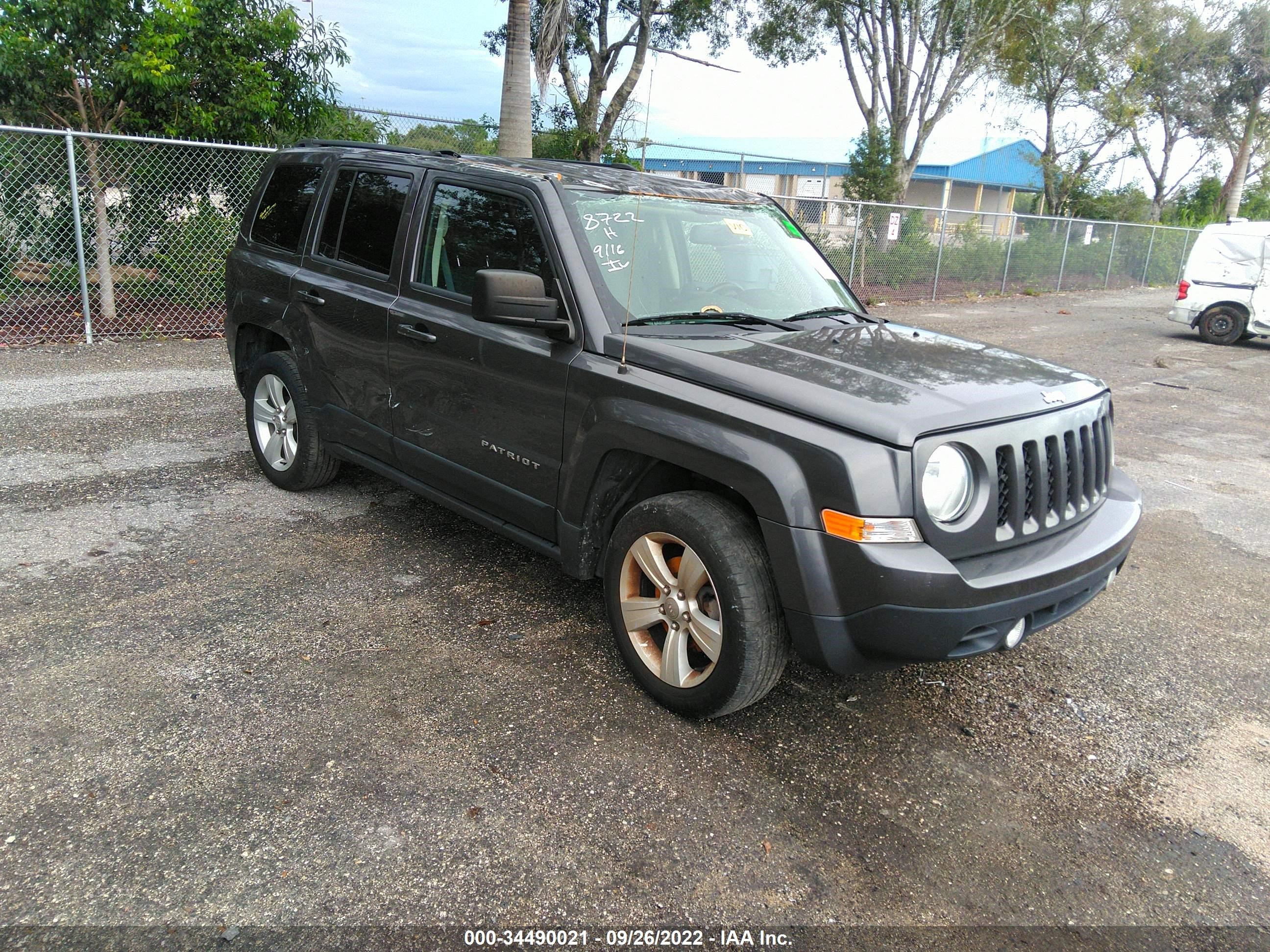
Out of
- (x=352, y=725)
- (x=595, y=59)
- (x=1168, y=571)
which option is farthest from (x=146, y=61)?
(x=595, y=59)

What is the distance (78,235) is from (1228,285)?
16.4 m

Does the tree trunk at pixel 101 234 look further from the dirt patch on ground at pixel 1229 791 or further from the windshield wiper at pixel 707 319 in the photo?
the dirt patch on ground at pixel 1229 791

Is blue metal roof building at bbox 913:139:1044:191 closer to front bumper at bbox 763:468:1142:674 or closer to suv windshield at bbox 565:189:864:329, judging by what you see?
suv windshield at bbox 565:189:864:329

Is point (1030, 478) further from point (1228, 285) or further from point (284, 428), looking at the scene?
point (1228, 285)

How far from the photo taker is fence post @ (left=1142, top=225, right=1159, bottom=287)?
26442 millimetres

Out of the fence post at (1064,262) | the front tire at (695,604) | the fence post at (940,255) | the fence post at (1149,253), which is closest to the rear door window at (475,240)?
the front tire at (695,604)

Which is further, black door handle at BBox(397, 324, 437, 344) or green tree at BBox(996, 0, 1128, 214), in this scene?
green tree at BBox(996, 0, 1128, 214)

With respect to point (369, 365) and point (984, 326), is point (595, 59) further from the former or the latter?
point (369, 365)

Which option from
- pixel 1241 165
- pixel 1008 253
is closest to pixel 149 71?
pixel 1008 253

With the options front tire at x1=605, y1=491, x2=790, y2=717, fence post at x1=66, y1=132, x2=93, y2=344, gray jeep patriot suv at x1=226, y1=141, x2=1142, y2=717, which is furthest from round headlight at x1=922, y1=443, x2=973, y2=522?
fence post at x1=66, y1=132, x2=93, y2=344

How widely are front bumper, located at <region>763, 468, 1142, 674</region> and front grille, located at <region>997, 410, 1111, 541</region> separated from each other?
A: 129 mm

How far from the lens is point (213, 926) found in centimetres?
233

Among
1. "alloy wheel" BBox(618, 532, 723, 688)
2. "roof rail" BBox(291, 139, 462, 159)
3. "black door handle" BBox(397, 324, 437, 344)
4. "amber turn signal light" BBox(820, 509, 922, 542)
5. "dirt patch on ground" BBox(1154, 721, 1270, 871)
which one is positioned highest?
"roof rail" BBox(291, 139, 462, 159)

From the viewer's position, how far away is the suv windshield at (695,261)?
371 cm
